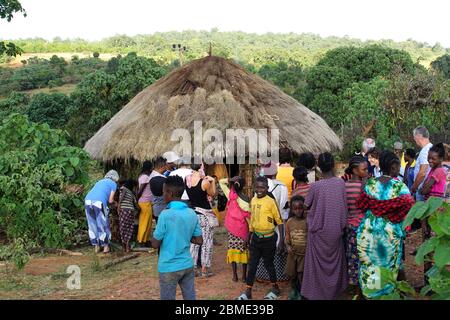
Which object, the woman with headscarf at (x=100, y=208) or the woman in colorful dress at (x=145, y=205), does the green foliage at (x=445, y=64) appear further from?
the woman with headscarf at (x=100, y=208)

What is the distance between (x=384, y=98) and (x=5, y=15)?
8.69 m

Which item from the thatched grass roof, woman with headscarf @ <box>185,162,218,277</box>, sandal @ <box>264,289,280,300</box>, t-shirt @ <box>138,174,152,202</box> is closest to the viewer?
sandal @ <box>264,289,280,300</box>

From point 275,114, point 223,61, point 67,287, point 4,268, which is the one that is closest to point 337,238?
point 67,287

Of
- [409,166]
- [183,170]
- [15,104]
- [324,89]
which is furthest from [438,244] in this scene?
[15,104]

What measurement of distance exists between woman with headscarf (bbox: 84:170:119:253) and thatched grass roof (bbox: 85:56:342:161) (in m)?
2.01

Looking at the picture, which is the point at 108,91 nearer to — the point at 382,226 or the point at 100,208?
the point at 100,208

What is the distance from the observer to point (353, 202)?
5.36 metres

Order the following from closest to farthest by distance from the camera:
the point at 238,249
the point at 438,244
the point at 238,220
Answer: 1. the point at 438,244
2. the point at 238,220
3. the point at 238,249

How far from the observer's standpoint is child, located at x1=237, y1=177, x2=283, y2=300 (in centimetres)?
568

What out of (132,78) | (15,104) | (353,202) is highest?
(132,78)

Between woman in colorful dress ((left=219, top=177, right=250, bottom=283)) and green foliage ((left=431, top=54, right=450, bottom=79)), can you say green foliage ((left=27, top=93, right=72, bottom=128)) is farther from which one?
green foliage ((left=431, top=54, right=450, bottom=79))

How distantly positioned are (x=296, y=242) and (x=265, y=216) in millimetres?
411

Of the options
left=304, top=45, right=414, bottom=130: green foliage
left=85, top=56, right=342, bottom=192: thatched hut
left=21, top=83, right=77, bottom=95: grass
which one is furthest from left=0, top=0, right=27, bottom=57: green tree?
left=21, top=83, right=77, bottom=95: grass
